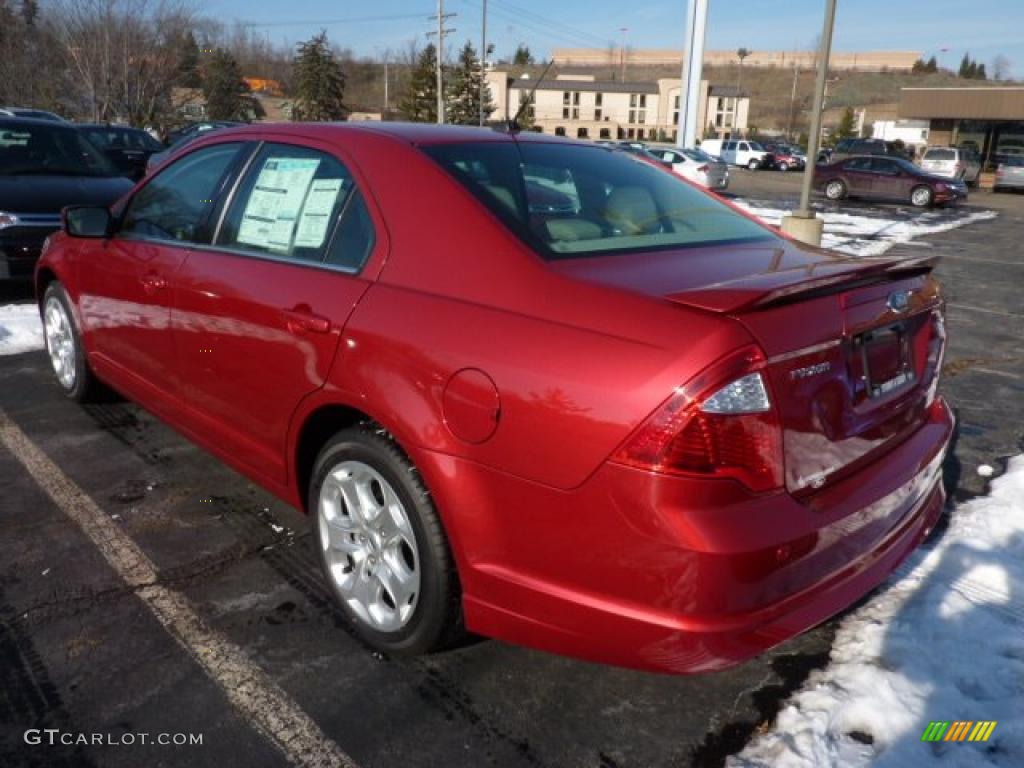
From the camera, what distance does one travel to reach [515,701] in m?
2.41

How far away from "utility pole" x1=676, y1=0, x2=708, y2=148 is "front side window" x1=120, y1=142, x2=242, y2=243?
35323 mm

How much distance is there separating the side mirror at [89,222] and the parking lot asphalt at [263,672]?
1.22 meters

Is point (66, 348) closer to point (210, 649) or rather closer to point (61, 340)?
point (61, 340)

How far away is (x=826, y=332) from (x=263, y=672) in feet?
6.42

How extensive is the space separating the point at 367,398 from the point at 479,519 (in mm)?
531

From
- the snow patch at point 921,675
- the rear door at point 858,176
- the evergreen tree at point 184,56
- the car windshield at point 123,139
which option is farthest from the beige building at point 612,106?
the snow patch at point 921,675

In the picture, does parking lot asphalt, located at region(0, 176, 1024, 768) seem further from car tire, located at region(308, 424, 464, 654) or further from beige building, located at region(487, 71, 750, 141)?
beige building, located at region(487, 71, 750, 141)

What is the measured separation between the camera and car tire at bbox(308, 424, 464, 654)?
2336mm

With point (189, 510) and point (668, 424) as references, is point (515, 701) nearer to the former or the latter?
point (668, 424)

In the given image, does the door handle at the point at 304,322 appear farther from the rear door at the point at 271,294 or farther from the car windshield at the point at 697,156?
the car windshield at the point at 697,156

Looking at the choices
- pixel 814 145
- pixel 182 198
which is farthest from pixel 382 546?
pixel 814 145

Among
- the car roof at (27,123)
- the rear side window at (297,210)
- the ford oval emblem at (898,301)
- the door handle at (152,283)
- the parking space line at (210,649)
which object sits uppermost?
the car roof at (27,123)

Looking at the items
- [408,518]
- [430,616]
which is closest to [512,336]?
[408,518]

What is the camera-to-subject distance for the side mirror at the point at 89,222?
3.95 meters
